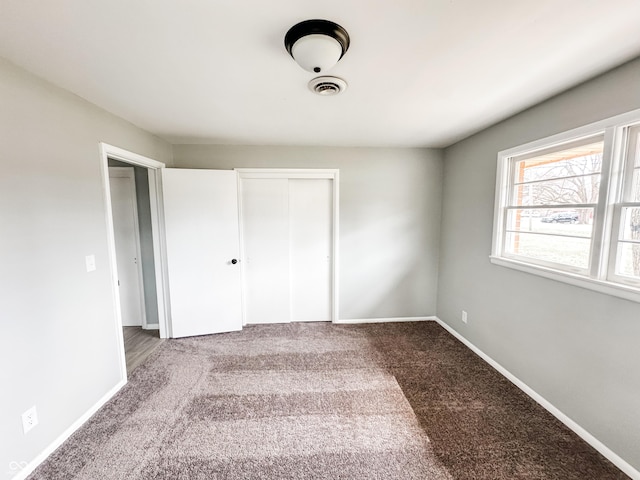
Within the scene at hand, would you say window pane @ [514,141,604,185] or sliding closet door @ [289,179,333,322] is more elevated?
window pane @ [514,141,604,185]

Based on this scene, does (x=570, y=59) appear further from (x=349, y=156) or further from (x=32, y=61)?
(x=32, y=61)

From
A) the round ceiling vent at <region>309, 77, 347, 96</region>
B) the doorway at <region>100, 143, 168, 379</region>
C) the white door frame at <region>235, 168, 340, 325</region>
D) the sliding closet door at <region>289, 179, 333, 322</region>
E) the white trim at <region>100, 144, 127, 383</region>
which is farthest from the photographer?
the sliding closet door at <region>289, 179, 333, 322</region>

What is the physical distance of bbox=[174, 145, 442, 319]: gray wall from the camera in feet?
10.5

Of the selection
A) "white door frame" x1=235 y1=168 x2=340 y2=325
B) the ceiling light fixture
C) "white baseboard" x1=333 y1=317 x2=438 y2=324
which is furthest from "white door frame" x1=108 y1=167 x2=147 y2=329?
the ceiling light fixture

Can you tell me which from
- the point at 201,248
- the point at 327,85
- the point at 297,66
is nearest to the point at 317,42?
the point at 297,66

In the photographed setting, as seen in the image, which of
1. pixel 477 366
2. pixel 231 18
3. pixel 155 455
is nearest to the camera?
pixel 231 18

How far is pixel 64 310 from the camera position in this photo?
1693 mm

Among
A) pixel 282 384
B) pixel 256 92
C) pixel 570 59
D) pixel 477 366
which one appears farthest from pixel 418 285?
pixel 256 92

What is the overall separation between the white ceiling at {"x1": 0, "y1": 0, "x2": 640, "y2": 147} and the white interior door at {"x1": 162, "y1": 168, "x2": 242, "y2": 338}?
0.82 meters

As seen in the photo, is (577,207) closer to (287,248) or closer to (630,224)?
(630,224)

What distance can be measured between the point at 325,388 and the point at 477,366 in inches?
59.2

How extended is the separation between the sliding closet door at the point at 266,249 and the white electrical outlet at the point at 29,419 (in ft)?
6.66

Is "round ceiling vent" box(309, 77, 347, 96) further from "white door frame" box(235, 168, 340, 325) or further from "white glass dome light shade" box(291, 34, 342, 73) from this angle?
"white door frame" box(235, 168, 340, 325)

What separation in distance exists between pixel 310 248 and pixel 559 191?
98.2 inches
